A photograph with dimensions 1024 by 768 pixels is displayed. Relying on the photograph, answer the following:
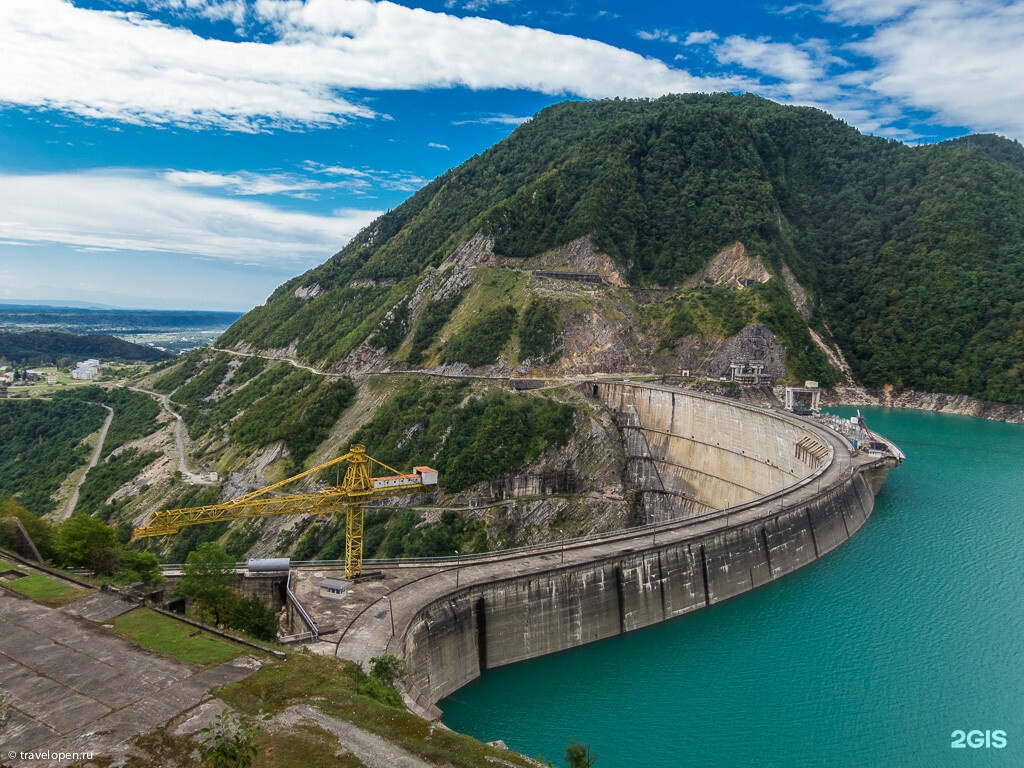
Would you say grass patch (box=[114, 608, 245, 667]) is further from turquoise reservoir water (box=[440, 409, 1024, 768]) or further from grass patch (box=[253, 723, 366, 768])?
turquoise reservoir water (box=[440, 409, 1024, 768])

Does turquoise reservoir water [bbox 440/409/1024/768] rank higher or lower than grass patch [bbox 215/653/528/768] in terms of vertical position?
lower

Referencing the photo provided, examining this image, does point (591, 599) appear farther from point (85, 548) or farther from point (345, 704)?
point (85, 548)

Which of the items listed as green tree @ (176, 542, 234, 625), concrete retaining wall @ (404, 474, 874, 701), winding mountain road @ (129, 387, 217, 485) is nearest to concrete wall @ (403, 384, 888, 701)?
concrete retaining wall @ (404, 474, 874, 701)

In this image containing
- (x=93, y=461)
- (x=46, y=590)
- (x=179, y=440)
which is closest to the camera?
(x=46, y=590)

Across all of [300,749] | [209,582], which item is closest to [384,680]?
[300,749]

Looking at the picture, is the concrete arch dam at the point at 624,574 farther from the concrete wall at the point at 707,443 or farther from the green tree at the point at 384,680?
the green tree at the point at 384,680

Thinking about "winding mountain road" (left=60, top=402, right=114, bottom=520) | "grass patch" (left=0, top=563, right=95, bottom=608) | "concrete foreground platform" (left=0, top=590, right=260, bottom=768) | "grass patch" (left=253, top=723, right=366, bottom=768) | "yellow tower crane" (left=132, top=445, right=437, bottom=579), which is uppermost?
"yellow tower crane" (left=132, top=445, right=437, bottom=579)

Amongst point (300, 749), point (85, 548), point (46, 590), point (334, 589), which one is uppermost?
point (85, 548)
